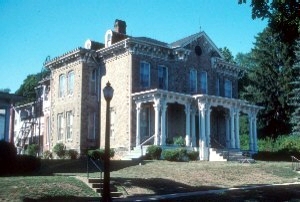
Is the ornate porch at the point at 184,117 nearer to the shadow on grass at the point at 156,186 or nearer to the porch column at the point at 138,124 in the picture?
the porch column at the point at 138,124

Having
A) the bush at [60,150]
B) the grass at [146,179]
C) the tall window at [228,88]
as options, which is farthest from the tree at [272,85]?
the bush at [60,150]

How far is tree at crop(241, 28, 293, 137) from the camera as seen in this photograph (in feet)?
157

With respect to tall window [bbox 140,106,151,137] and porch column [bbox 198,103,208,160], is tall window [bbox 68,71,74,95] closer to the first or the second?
tall window [bbox 140,106,151,137]

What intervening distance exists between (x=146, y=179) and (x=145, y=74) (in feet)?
45.0

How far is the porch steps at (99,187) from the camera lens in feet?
51.7

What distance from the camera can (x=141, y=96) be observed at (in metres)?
29.2

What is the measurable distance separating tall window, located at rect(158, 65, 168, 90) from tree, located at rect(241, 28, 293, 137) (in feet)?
67.2

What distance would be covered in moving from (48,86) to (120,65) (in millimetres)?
12652

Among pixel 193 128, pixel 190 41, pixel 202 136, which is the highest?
pixel 190 41

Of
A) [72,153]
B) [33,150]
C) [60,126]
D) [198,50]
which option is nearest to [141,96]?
[72,153]

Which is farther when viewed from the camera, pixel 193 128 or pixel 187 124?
pixel 193 128

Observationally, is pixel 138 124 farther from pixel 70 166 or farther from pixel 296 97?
pixel 296 97

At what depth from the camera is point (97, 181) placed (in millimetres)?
17156

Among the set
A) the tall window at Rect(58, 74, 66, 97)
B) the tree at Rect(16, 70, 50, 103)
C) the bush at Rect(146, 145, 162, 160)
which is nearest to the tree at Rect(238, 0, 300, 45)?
the bush at Rect(146, 145, 162, 160)
